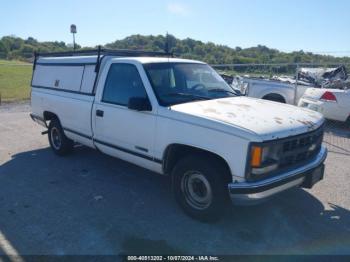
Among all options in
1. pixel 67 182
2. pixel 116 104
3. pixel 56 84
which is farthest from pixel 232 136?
pixel 56 84

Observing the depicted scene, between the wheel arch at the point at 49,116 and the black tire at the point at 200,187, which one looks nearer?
the black tire at the point at 200,187

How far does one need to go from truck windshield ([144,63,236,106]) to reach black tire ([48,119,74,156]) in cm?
269

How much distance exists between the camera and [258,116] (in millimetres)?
3980

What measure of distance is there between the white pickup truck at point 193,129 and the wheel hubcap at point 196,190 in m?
0.01

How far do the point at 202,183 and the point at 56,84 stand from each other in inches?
151

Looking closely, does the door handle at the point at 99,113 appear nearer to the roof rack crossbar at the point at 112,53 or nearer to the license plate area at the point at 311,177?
the roof rack crossbar at the point at 112,53

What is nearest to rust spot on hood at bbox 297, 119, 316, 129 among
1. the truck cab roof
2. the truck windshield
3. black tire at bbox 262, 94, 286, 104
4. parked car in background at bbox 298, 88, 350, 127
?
the truck windshield

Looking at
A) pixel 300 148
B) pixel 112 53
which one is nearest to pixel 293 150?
pixel 300 148

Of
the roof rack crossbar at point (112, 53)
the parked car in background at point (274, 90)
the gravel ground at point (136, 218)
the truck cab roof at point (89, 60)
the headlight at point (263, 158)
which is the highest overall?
the roof rack crossbar at point (112, 53)

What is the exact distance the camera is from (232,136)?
11.7ft

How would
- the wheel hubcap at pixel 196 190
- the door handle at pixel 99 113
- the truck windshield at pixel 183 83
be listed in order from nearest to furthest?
the wheel hubcap at pixel 196 190, the truck windshield at pixel 183 83, the door handle at pixel 99 113

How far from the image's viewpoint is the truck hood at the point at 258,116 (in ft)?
12.0

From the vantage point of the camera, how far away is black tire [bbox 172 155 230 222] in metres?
3.87

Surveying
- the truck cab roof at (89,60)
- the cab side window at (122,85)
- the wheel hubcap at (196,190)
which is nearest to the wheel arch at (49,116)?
the truck cab roof at (89,60)
